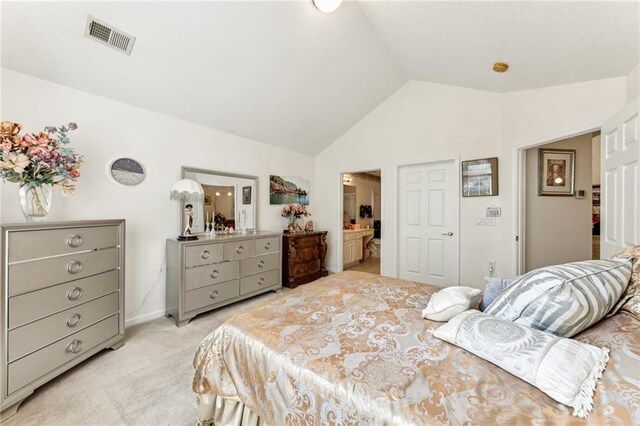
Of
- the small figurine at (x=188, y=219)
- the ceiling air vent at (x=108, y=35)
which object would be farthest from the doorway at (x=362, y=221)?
the ceiling air vent at (x=108, y=35)

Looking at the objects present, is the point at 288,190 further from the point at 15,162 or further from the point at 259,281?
the point at 15,162

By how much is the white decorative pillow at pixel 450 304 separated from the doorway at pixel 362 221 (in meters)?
3.96

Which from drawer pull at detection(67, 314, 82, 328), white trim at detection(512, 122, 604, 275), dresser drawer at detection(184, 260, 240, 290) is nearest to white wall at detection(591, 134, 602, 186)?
white trim at detection(512, 122, 604, 275)

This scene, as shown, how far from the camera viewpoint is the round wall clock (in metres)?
2.60

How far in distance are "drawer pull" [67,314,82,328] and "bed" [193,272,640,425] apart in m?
1.28

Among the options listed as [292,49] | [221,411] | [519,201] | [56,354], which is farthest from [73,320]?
[519,201]

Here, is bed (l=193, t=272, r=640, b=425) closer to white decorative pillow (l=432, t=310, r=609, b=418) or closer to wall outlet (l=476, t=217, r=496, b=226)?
white decorative pillow (l=432, t=310, r=609, b=418)

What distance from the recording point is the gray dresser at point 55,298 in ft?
5.10

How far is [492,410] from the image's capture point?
0.71 metres

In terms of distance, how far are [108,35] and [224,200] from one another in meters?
2.00

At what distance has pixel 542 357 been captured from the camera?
0.80m

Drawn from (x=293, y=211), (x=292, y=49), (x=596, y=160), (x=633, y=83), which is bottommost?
(x=293, y=211)

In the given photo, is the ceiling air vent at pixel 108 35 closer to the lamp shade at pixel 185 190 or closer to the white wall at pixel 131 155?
the white wall at pixel 131 155

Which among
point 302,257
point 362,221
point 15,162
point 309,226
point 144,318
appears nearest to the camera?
point 15,162
